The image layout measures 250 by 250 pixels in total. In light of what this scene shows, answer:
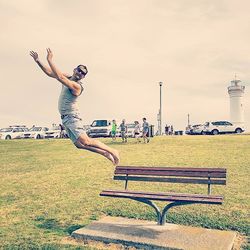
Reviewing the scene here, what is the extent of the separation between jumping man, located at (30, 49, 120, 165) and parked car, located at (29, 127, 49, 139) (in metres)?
37.7

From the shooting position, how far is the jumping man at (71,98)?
5.11m

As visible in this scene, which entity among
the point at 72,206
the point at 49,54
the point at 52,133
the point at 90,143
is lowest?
the point at 72,206

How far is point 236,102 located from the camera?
207 ft

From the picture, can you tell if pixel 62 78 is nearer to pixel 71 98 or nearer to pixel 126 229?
pixel 71 98

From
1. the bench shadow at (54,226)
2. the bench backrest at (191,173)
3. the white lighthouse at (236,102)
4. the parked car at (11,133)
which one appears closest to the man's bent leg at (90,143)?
the bench backrest at (191,173)

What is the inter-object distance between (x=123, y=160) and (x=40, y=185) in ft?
19.1

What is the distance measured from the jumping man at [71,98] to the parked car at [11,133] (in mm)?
37348

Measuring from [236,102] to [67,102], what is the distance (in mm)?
60990

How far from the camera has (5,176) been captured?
39.8 ft

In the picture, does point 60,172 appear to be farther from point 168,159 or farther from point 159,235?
point 159,235

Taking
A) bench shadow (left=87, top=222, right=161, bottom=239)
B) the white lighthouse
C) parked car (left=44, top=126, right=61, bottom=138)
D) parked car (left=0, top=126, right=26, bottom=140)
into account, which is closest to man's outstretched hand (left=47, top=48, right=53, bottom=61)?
bench shadow (left=87, top=222, right=161, bottom=239)

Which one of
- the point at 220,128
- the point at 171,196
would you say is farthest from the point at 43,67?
the point at 220,128

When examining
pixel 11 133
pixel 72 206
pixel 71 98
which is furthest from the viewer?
pixel 11 133

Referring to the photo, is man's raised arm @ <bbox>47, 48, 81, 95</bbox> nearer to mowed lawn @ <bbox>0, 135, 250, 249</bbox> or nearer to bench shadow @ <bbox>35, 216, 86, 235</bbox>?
mowed lawn @ <bbox>0, 135, 250, 249</bbox>
